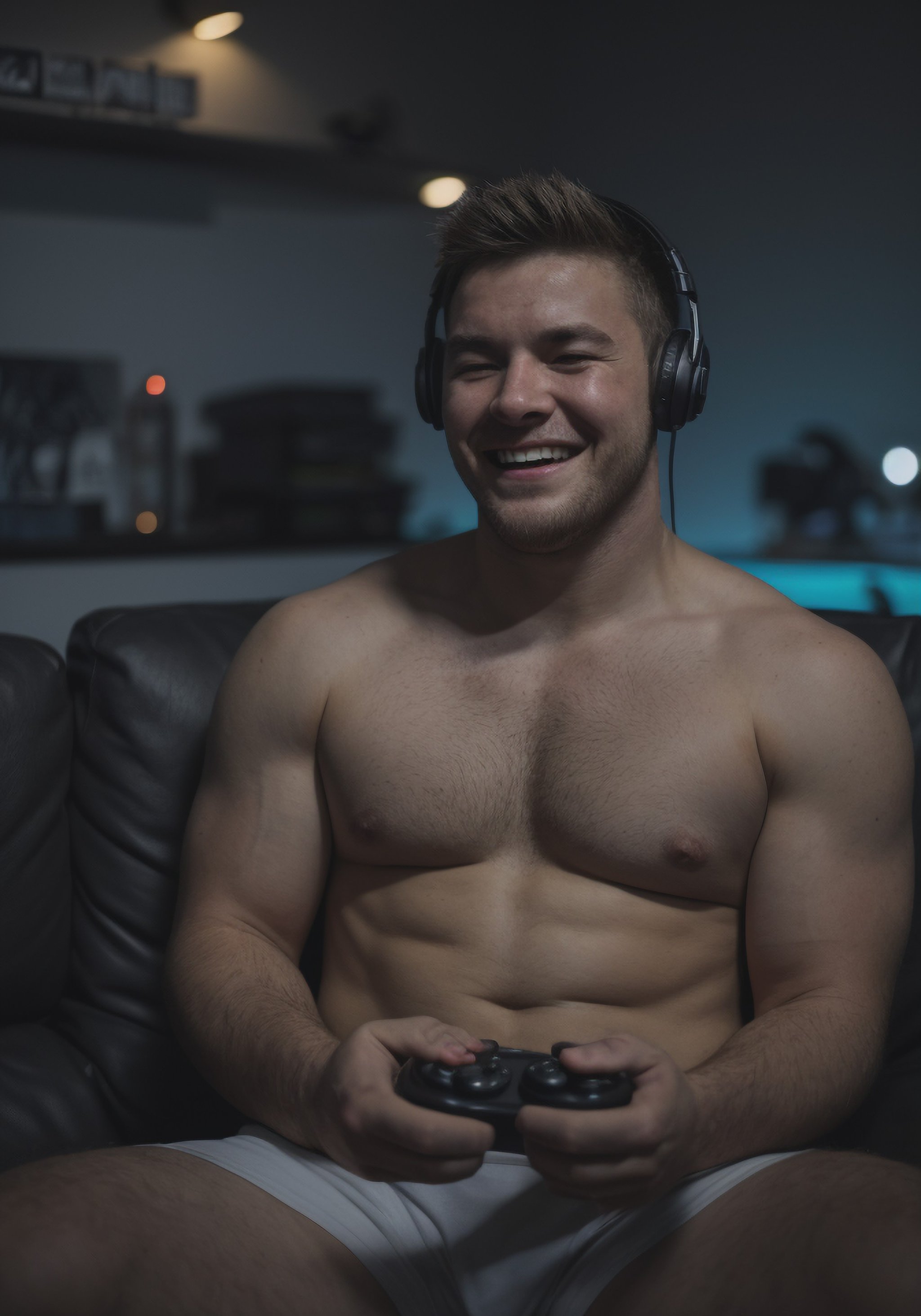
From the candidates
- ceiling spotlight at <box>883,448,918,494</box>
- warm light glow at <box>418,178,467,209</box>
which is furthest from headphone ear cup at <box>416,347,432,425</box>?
warm light glow at <box>418,178,467,209</box>

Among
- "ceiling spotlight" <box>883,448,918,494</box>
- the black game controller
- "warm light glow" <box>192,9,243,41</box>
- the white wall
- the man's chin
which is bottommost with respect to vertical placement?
the black game controller

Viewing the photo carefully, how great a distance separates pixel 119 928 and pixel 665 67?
2.71m

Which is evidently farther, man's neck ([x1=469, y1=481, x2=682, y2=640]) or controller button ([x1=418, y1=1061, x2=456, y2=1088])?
man's neck ([x1=469, y1=481, x2=682, y2=640])

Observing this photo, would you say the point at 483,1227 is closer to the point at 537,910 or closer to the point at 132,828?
the point at 537,910

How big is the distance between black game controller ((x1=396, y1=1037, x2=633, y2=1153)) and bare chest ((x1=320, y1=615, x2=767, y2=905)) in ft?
1.01

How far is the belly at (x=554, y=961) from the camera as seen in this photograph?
109 cm

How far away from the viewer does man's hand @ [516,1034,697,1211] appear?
0.77 meters

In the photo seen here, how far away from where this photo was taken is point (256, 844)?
1194 millimetres

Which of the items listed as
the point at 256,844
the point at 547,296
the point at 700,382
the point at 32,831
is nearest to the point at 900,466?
the point at 700,382

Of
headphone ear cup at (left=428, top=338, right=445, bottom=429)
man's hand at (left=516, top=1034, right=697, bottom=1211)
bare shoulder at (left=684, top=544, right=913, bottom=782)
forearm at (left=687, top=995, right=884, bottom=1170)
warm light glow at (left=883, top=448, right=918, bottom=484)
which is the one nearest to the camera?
man's hand at (left=516, top=1034, right=697, bottom=1211)

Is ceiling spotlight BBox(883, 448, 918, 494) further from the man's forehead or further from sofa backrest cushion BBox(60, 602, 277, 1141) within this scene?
sofa backrest cushion BBox(60, 602, 277, 1141)

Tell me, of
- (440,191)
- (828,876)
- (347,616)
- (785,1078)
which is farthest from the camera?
(440,191)

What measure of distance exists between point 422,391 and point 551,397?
0.63 ft

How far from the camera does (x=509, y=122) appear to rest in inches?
123
